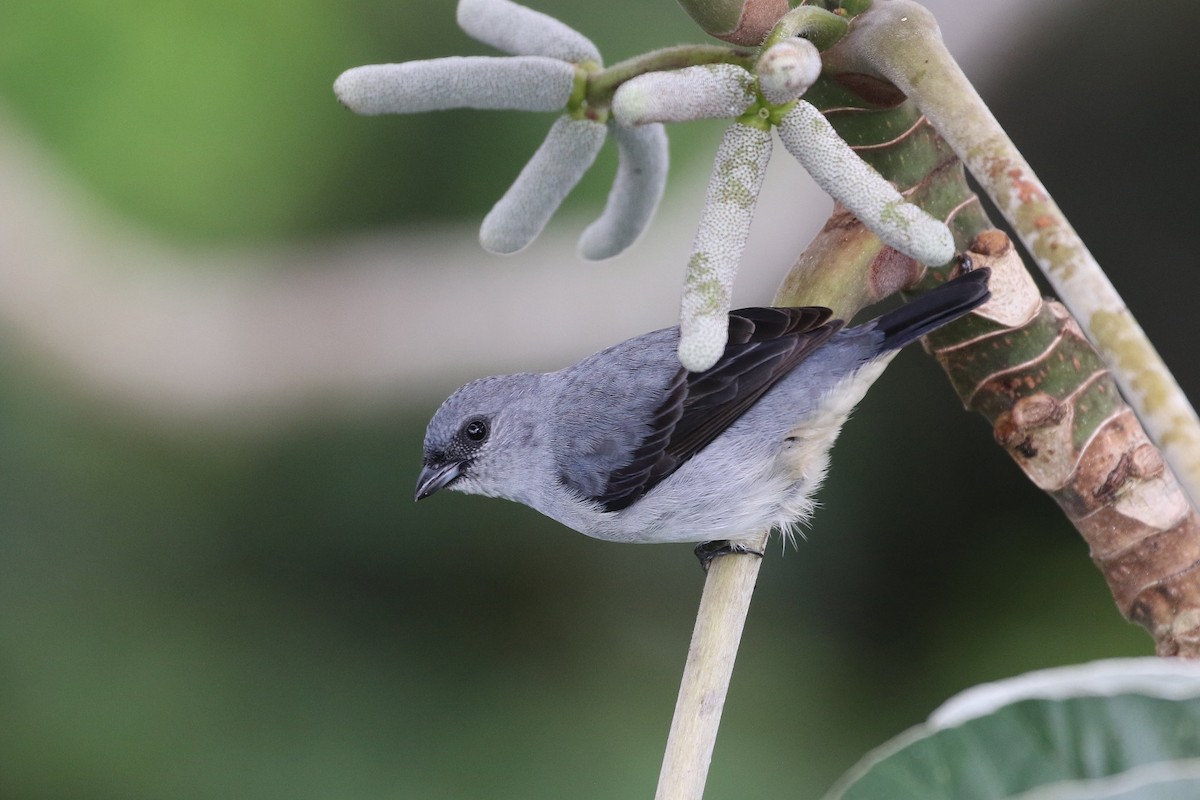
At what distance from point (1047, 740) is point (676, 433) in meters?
0.60

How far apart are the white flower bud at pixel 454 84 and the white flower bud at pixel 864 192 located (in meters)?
0.24

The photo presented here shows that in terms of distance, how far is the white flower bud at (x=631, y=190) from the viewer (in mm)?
968

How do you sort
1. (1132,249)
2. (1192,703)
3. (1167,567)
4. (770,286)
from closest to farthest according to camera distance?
(1192,703)
(1167,567)
(1132,249)
(770,286)

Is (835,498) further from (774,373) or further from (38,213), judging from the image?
(38,213)

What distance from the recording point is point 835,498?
6.50 ft

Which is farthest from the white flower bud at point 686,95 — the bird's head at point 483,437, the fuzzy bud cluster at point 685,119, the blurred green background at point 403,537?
the blurred green background at point 403,537

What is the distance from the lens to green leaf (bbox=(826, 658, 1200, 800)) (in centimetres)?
60

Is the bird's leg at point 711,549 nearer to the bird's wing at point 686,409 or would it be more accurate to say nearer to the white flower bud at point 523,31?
the bird's wing at point 686,409

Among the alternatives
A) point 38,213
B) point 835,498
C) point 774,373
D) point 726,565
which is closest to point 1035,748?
point 726,565

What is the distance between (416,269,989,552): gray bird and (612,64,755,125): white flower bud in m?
0.39

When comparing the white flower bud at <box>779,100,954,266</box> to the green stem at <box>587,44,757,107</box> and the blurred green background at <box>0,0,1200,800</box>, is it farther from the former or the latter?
the blurred green background at <box>0,0,1200,800</box>

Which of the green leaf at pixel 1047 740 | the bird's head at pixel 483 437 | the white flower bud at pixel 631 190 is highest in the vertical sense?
the white flower bud at pixel 631 190

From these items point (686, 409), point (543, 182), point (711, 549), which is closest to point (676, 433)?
point (686, 409)

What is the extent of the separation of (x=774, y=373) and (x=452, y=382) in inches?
47.8
